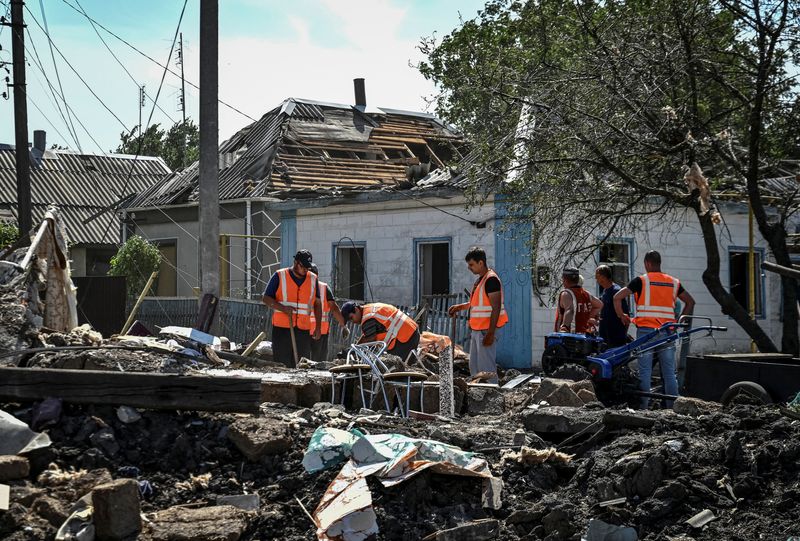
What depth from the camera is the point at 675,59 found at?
12.2 meters

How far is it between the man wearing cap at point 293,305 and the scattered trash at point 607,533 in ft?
21.3

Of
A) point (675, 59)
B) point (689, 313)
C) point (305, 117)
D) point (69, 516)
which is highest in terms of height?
point (305, 117)

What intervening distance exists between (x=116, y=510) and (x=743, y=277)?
16.1 meters

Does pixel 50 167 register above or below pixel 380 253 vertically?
above

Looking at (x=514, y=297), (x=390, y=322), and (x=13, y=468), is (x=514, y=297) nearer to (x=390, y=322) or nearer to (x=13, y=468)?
(x=390, y=322)

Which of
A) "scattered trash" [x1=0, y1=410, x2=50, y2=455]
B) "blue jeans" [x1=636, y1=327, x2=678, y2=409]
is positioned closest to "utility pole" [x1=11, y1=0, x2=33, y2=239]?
"blue jeans" [x1=636, y1=327, x2=678, y2=409]

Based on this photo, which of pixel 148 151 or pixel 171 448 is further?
pixel 148 151

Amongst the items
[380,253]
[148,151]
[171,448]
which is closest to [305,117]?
[380,253]

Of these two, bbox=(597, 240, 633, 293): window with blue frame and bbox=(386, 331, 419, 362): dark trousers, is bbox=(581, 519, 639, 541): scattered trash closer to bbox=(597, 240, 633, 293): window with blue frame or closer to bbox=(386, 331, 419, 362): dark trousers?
bbox=(386, 331, 419, 362): dark trousers

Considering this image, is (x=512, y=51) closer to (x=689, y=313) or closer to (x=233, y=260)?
(x=689, y=313)

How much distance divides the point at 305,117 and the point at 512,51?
12.7 meters

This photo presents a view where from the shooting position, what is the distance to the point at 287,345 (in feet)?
40.3

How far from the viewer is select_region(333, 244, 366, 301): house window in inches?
764

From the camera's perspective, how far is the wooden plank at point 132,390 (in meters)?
7.46
